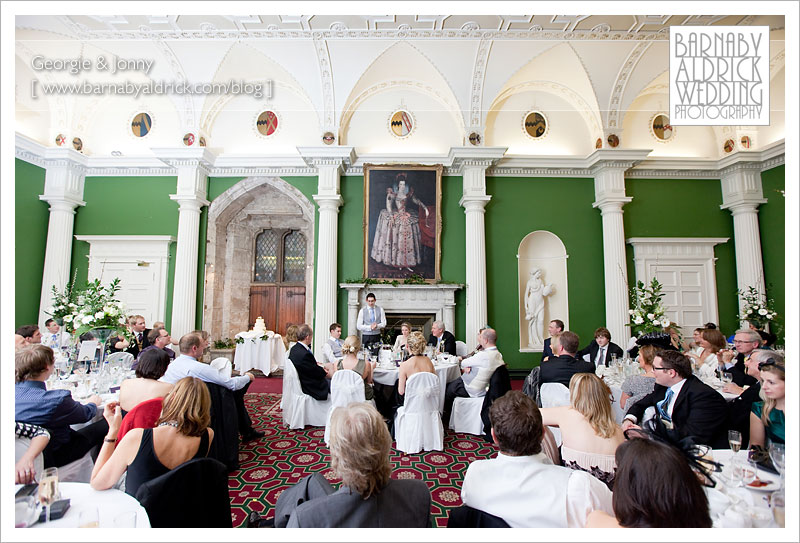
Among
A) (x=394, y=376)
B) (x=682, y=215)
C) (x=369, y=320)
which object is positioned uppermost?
(x=682, y=215)

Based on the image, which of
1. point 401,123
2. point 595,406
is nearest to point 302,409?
point 595,406

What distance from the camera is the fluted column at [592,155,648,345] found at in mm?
8062

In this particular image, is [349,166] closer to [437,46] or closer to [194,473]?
[437,46]

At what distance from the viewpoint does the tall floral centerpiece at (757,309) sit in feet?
24.0

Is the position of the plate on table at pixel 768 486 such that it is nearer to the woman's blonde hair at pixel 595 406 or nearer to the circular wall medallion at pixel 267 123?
the woman's blonde hair at pixel 595 406

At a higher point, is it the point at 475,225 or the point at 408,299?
the point at 475,225

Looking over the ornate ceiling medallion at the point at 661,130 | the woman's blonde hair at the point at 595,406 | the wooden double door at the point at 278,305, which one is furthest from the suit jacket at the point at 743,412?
the wooden double door at the point at 278,305

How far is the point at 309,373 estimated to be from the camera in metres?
4.66

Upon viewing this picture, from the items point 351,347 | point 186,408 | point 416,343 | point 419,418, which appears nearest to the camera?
point 186,408

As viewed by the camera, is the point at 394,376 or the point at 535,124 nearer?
the point at 394,376

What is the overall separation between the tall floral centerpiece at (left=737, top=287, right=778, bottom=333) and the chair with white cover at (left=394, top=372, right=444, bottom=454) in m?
6.84

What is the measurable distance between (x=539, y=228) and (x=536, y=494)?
7.65m

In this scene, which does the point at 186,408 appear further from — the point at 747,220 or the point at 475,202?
the point at 747,220

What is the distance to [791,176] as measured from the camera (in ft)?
7.07
